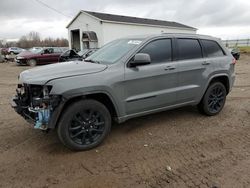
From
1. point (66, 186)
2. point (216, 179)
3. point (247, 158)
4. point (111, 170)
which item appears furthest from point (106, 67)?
point (247, 158)

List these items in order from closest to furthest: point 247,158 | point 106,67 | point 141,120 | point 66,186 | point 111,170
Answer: point 66,186 → point 111,170 → point 247,158 → point 106,67 → point 141,120

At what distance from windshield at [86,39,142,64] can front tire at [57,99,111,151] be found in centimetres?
93

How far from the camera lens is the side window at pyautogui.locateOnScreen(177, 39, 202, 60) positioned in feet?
16.5

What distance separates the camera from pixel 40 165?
365 cm

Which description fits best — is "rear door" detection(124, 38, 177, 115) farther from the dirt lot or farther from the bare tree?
the bare tree

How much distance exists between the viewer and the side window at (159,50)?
467cm

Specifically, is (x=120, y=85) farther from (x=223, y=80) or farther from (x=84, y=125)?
(x=223, y=80)

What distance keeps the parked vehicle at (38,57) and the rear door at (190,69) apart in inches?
695

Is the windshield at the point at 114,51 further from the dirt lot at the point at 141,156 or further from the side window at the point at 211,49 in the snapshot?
the side window at the point at 211,49

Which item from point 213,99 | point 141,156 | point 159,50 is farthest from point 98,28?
point 141,156

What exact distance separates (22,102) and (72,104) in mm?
852

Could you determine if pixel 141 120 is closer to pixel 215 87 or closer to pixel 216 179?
pixel 215 87

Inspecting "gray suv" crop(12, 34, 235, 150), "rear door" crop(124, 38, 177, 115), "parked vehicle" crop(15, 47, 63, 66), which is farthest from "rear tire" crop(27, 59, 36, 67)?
"rear door" crop(124, 38, 177, 115)

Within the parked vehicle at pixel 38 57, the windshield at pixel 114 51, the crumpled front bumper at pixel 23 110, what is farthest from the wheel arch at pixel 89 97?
the parked vehicle at pixel 38 57
